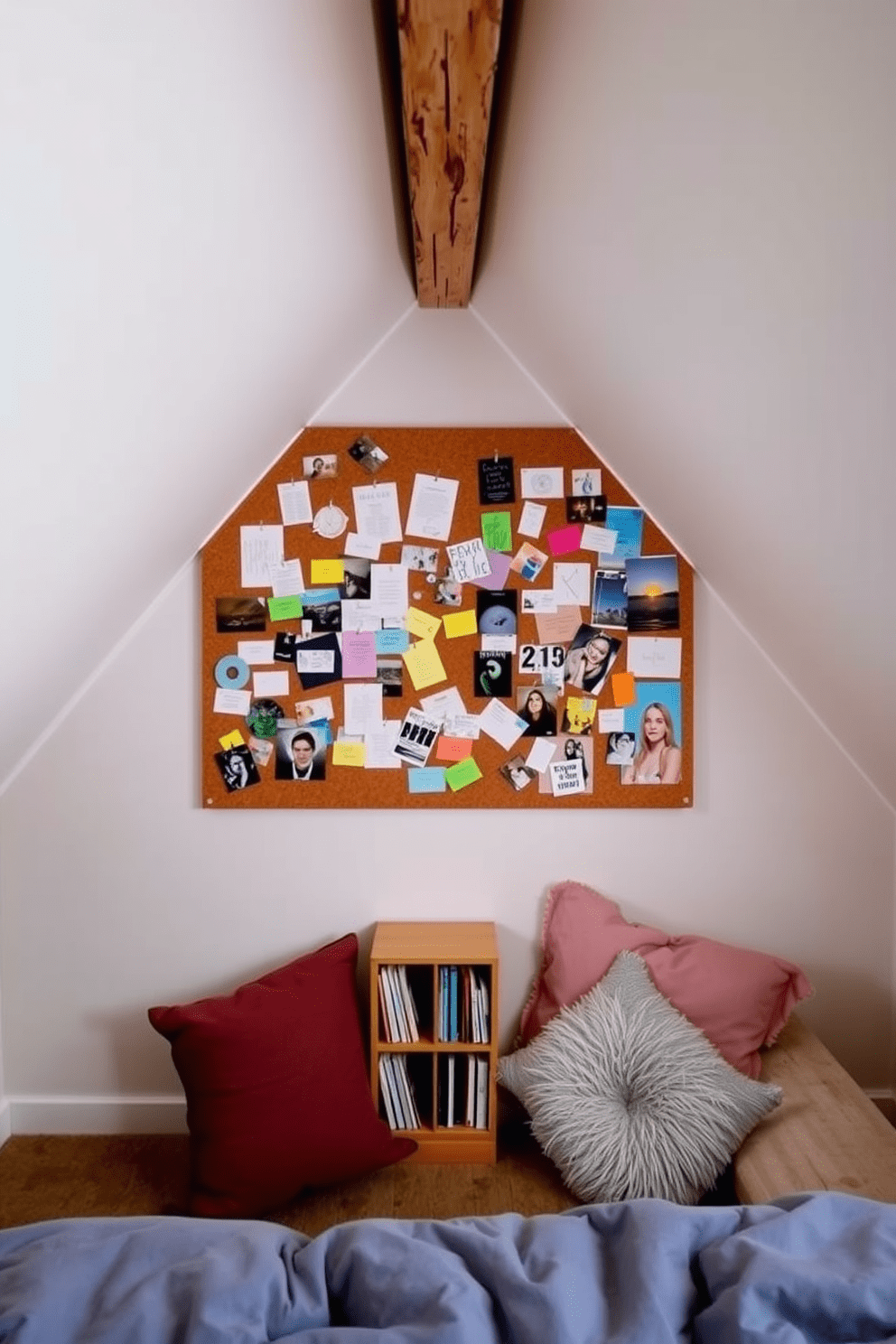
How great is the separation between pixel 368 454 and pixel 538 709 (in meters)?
0.84

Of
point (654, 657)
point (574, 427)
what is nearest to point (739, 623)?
point (654, 657)

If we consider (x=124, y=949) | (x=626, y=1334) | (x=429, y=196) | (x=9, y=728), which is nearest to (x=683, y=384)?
(x=429, y=196)

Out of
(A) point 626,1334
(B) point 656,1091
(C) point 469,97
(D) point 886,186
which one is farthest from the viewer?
(B) point 656,1091

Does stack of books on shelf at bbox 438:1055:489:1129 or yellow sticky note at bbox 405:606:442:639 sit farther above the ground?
yellow sticky note at bbox 405:606:442:639

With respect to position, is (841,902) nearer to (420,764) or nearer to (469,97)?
(420,764)

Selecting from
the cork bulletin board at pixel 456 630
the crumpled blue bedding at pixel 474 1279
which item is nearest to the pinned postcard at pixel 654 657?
the cork bulletin board at pixel 456 630

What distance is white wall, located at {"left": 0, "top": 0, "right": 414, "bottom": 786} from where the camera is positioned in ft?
3.76

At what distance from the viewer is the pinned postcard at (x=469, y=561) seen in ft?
9.69

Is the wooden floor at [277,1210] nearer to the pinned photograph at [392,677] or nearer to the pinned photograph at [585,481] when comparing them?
the pinned photograph at [392,677]

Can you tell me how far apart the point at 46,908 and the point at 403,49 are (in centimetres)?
234

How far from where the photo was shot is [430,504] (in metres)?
2.95

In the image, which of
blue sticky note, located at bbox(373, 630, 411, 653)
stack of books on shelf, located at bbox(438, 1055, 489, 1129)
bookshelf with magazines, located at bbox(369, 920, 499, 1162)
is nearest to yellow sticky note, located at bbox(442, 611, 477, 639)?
blue sticky note, located at bbox(373, 630, 411, 653)

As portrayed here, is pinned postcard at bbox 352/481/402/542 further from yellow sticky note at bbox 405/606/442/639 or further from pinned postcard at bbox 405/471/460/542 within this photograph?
yellow sticky note at bbox 405/606/442/639

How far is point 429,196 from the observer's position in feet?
6.68
